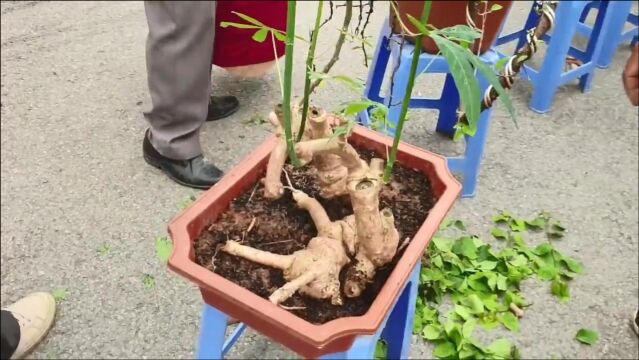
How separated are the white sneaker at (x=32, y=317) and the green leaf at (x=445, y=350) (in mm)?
851

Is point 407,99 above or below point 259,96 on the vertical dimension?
above

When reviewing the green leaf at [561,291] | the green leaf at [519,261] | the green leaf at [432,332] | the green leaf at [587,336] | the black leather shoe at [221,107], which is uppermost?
the black leather shoe at [221,107]

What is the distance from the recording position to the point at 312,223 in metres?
0.86

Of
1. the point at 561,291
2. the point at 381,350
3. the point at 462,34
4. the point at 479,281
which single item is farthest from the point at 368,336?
the point at 561,291

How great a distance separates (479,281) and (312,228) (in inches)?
27.3

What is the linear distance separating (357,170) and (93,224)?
3.33 feet

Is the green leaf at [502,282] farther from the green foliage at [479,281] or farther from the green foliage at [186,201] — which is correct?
the green foliage at [186,201]

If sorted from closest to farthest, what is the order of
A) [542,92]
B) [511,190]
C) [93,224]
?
[93,224], [511,190], [542,92]

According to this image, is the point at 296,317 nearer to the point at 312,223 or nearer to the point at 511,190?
the point at 312,223

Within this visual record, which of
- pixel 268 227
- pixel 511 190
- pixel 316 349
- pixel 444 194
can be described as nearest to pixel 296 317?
pixel 316 349

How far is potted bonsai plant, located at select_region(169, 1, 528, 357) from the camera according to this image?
688 mm

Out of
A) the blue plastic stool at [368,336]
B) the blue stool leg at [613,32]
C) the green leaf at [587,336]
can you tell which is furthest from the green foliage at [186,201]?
the blue stool leg at [613,32]

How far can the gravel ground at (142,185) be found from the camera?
1.32 meters

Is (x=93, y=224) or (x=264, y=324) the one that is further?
(x=93, y=224)
